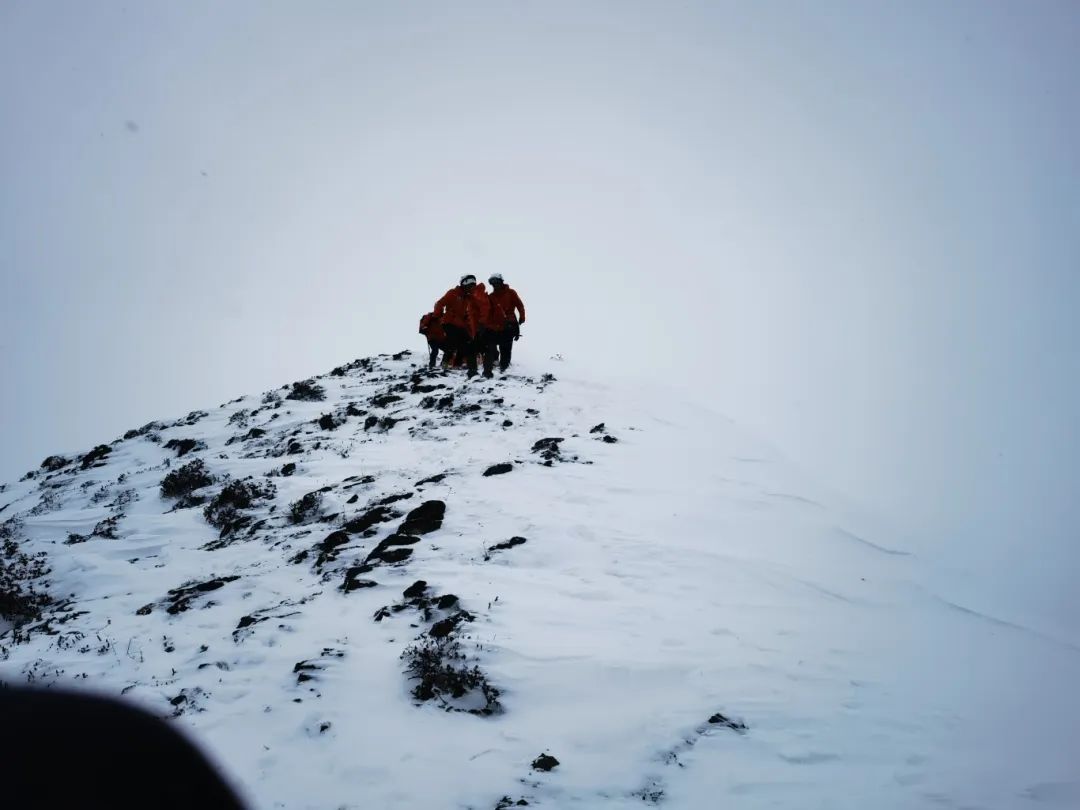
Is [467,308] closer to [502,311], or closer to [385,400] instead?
[502,311]

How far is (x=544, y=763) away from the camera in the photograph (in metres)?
4.58

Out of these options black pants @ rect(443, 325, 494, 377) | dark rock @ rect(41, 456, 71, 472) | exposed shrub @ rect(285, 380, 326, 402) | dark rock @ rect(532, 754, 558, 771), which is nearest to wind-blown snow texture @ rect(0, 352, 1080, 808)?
dark rock @ rect(532, 754, 558, 771)

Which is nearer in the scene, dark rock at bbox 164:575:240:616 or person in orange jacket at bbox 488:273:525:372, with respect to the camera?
dark rock at bbox 164:575:240:616

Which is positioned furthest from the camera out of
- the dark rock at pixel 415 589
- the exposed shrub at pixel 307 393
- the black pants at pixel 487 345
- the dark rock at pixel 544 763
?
the black pants at pixel 487 345

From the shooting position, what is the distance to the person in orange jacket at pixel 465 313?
17.7 meters

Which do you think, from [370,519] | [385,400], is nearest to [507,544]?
[370,519]

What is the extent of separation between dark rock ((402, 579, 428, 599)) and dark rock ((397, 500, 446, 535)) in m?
1.59

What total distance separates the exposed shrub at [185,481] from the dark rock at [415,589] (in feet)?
22.2

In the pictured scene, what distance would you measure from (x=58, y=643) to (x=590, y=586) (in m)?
5.75

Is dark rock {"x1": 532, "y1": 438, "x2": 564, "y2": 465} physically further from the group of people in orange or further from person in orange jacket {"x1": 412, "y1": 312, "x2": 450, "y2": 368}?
person in orange jacket {"x1": 412, "y1": 312, "x2": 450, "y2": 368}

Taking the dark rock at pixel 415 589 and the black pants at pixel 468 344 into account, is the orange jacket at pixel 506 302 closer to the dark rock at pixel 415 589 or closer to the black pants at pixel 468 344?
the black pants at pixel 468 344

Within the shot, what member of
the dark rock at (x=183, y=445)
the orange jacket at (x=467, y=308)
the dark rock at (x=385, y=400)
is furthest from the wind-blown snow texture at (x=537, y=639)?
the orange jacket at (x=467, y=308)

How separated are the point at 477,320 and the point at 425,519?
10253 millimetres

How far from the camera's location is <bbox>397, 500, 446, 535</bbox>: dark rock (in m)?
8.55
